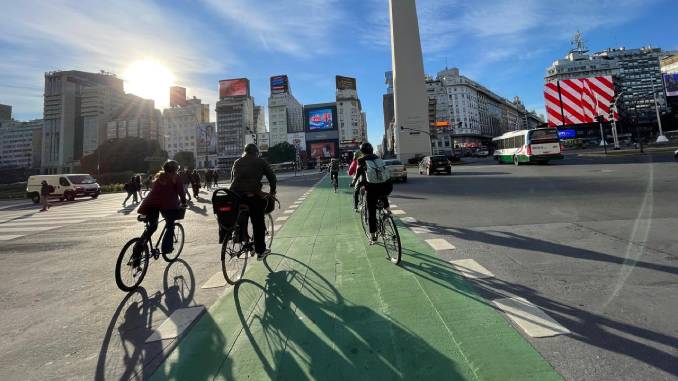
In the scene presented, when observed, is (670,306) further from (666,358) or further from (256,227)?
(256,227)

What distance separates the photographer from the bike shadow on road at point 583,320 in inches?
89.0

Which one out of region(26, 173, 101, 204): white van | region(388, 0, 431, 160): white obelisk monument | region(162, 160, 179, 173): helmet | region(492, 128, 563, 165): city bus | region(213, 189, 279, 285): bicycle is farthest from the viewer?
region(388, 0, 431, 160): white obelisk monument

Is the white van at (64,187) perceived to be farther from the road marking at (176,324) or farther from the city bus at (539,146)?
the city bus at (539,146)

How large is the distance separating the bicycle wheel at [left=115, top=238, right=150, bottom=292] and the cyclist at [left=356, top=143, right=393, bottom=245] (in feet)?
11.0

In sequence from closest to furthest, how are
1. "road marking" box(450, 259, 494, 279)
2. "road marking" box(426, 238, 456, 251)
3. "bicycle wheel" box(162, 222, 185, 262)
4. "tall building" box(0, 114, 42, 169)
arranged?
"road marking" box(450, 259, 494, 279)
"road marking" box(426, 238, 456, 251)
"bicycle wheel" box(162, 222, 185, 262)
"tall building" box(0, 114, 42, 169)

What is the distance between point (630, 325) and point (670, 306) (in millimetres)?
668

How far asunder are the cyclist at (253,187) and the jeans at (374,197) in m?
1.53

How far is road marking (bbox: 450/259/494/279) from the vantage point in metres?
4.00

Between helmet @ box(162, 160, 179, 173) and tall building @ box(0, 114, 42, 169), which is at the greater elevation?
tall building @ box(0, 114, 42, 169)

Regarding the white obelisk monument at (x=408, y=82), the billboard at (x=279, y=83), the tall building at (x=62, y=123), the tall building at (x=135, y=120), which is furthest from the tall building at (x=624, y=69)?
the tall building at (x=62, y=123)

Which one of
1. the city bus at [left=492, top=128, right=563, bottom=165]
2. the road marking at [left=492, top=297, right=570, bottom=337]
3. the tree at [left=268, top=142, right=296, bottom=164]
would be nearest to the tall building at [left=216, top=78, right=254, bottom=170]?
the tree at [left=268, top=142, right=296, bottom=164]

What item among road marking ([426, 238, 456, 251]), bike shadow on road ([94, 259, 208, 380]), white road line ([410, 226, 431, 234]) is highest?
white road line ([410, 226, 431, 234])

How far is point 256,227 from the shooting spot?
489 cm

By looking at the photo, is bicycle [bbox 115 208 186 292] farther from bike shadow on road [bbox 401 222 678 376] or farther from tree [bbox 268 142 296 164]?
tree [bbox 268 142 296 164]
